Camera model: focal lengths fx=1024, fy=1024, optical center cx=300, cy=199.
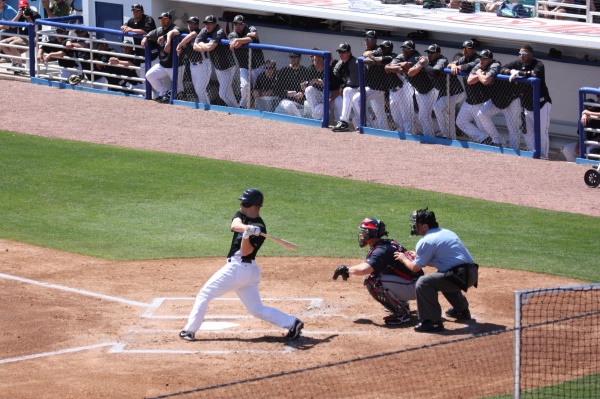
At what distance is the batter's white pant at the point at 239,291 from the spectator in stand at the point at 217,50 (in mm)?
11191

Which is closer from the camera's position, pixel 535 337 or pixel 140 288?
pixel 535 337

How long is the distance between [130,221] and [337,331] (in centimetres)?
510

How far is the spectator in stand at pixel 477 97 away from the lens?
57.0 ft

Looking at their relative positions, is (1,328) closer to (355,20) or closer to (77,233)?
(77,233)

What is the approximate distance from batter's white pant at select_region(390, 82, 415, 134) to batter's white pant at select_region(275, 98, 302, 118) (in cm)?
207

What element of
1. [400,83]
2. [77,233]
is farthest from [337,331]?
[400,83]

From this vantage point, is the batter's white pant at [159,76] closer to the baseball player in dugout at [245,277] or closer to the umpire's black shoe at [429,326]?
the baseball player in dugout at [245,277]

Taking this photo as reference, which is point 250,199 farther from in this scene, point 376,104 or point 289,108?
point 289,108

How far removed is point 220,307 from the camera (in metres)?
10.7

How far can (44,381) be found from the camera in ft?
28.1

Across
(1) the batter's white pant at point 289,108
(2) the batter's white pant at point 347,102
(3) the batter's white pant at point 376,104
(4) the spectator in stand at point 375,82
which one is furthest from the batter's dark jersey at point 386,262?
(1) the batter's white pant at point 289,108

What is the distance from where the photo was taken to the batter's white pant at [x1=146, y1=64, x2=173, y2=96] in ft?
69.0

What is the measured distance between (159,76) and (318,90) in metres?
3.70

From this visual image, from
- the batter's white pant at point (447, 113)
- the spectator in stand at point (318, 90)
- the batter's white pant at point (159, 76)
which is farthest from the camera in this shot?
the batter's white pant at point (159, 76)
